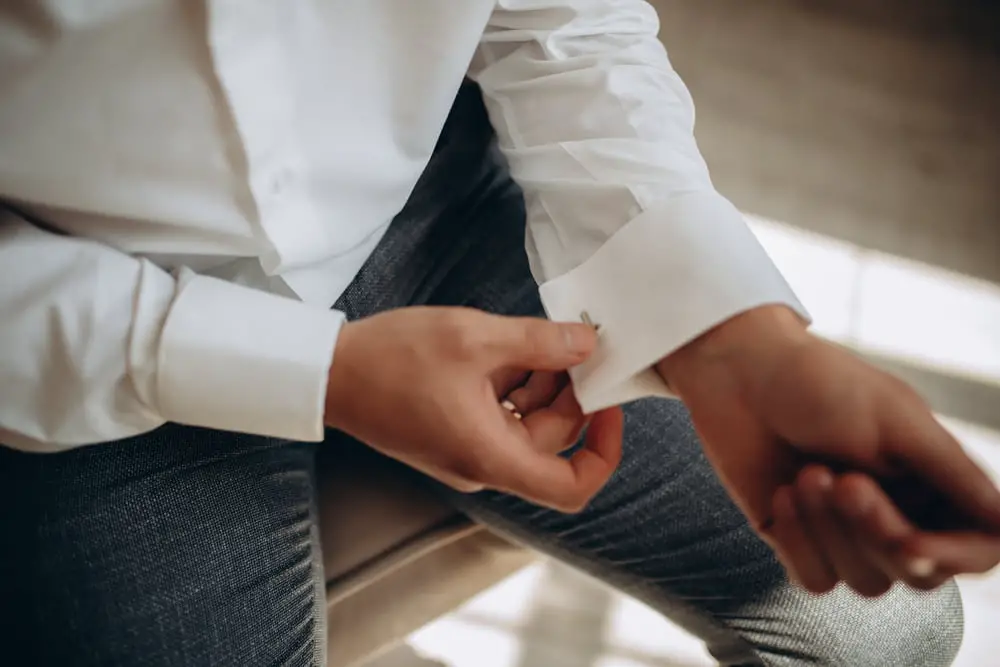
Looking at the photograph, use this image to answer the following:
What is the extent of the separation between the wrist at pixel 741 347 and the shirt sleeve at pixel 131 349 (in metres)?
0.19

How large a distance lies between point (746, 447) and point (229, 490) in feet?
0.99

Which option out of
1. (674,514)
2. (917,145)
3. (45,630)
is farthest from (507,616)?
(917,145)

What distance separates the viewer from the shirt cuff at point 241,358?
15.8 inches

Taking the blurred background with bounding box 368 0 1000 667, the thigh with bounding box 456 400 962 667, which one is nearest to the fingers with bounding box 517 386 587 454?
the thigh with bounding box 456 400 962 667

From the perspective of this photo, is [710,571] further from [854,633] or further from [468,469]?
[468,469]

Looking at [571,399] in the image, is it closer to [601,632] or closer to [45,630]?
[45,630]

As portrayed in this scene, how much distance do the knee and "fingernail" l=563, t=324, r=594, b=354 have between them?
0.82 feet

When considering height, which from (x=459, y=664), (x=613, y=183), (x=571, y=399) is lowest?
(x=459, y=664)

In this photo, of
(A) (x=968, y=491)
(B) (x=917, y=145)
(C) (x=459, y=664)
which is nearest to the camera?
(A) (x=968, y=491)

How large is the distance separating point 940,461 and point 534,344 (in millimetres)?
192

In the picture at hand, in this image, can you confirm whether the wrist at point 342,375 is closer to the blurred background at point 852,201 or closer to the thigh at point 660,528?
the thigh at point 660,528

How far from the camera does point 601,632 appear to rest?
88 cm

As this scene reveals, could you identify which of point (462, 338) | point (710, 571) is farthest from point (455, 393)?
point (710, 571)

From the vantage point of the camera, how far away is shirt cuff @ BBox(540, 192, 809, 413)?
43 centimetres
